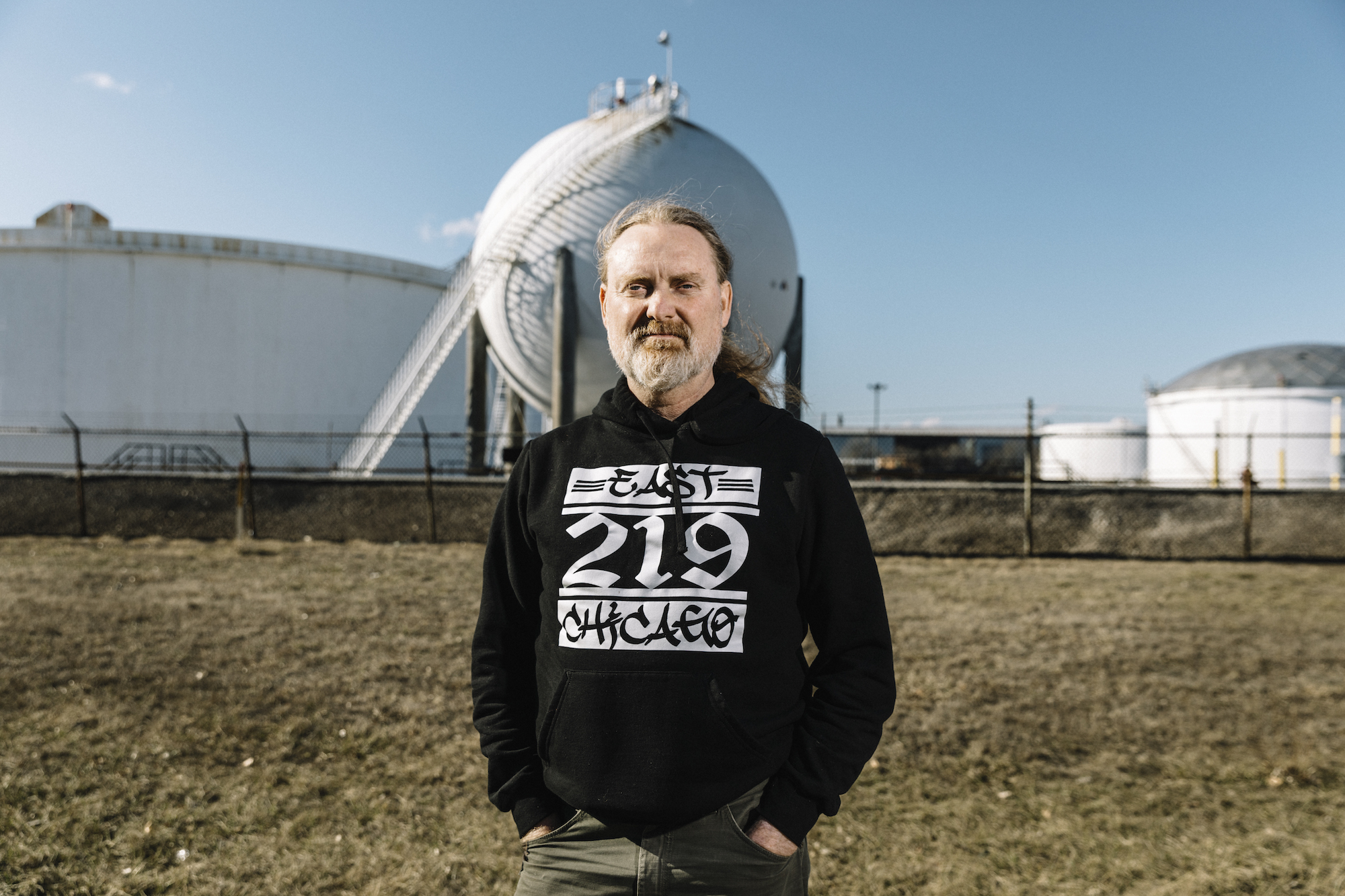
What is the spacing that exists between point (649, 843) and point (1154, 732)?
4169 millimetres

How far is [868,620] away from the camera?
1591mm

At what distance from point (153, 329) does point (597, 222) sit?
1702 centimetres

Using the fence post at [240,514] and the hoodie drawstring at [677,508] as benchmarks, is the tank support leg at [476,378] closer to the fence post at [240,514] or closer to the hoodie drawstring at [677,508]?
the fence post at [240,514]

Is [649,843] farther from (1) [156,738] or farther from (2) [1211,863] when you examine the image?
(1) [156,738]

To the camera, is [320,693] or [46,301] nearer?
[320,693]

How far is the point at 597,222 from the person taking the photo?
1288 centimetres

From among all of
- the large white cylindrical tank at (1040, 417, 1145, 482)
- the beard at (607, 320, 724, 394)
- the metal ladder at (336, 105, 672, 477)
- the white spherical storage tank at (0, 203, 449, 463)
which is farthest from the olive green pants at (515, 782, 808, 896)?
the large white cylindrical tank at (1040, 417, 1145, 482)

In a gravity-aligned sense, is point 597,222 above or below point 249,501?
above

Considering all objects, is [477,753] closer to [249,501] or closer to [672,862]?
[672,862]

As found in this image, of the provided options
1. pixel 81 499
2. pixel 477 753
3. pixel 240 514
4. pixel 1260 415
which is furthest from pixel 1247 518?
pixel 1260 415

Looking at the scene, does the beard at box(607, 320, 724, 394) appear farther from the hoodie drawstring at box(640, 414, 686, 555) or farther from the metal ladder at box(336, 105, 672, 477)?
the metal ladder at box(336, 105, 672, 477)

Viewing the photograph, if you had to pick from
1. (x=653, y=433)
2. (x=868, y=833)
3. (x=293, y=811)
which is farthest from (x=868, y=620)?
(x=293, y=811)

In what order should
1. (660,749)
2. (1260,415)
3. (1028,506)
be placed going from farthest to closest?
(1260,415)
(1028,506)
(660,749)

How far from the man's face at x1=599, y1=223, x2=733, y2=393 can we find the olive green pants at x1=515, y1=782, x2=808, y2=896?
2.88ft
